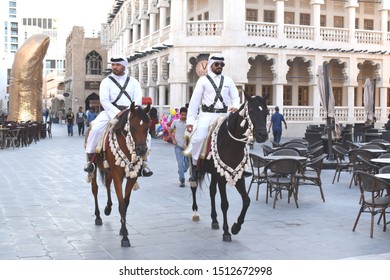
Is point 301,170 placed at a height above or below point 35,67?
below

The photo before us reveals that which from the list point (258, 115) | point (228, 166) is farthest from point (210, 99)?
point (258, 115)

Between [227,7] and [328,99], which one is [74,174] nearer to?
[328,99]

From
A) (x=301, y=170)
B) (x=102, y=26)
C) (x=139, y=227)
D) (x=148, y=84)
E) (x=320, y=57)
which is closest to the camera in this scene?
(x=139, y=227)

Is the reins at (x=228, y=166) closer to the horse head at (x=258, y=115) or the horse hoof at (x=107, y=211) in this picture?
→ the horse head at (x=258, y=115)

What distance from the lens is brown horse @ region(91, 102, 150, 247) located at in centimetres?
673

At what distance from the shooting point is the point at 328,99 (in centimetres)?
1692

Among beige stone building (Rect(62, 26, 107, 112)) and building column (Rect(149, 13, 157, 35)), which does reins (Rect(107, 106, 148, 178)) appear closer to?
building column (Rect(149, 13, 157, 35))

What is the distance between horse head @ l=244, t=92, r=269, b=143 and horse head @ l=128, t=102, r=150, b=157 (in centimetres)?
128

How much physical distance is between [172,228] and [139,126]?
1.81m

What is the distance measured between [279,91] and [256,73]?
9.52ft

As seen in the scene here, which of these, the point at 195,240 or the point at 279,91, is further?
the point at 279,91

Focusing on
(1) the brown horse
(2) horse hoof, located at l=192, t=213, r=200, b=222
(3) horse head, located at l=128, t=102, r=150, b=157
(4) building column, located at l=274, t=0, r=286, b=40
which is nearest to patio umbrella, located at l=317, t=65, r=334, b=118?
(2) horse hoof, located at l=192, t=213, r=200, b=222

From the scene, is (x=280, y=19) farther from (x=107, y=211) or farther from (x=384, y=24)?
(x=107, y=211)

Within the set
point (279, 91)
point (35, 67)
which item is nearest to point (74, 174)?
point (35, 67)
